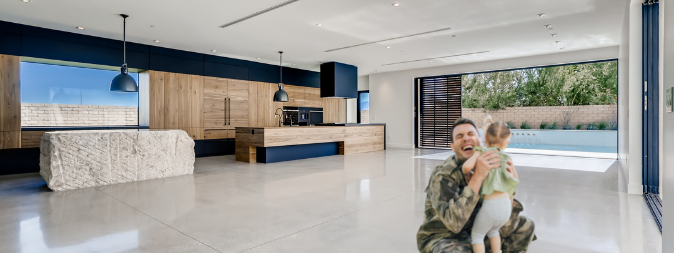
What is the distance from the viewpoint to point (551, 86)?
1227cm

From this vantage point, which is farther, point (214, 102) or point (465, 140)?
point (214, 102)

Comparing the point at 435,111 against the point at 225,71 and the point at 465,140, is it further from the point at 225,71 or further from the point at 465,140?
the point at 465,140

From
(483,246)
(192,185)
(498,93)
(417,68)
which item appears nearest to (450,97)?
(417,68)

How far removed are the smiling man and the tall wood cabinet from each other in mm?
7340

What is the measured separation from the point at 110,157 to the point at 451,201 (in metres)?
4.71

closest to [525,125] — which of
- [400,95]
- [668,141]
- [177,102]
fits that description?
[668,141]

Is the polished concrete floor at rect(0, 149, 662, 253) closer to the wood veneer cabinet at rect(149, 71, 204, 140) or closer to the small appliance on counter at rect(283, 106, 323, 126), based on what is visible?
the wood veneer cabinet at rect(149, 71, 204, 140)

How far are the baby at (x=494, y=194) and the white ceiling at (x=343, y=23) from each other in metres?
3.60

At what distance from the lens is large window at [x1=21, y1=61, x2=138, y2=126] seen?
578cm

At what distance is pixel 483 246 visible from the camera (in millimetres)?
1110

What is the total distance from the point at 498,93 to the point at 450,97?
5296 millimetres

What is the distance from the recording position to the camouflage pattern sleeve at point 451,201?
1.08 meters

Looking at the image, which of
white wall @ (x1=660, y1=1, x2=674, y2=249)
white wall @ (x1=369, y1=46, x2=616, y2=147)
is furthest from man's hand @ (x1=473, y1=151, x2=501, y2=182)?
white wall @ (x1=369, y1=46, x2=616, y2=147)

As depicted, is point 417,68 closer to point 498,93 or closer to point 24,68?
point 498,93
